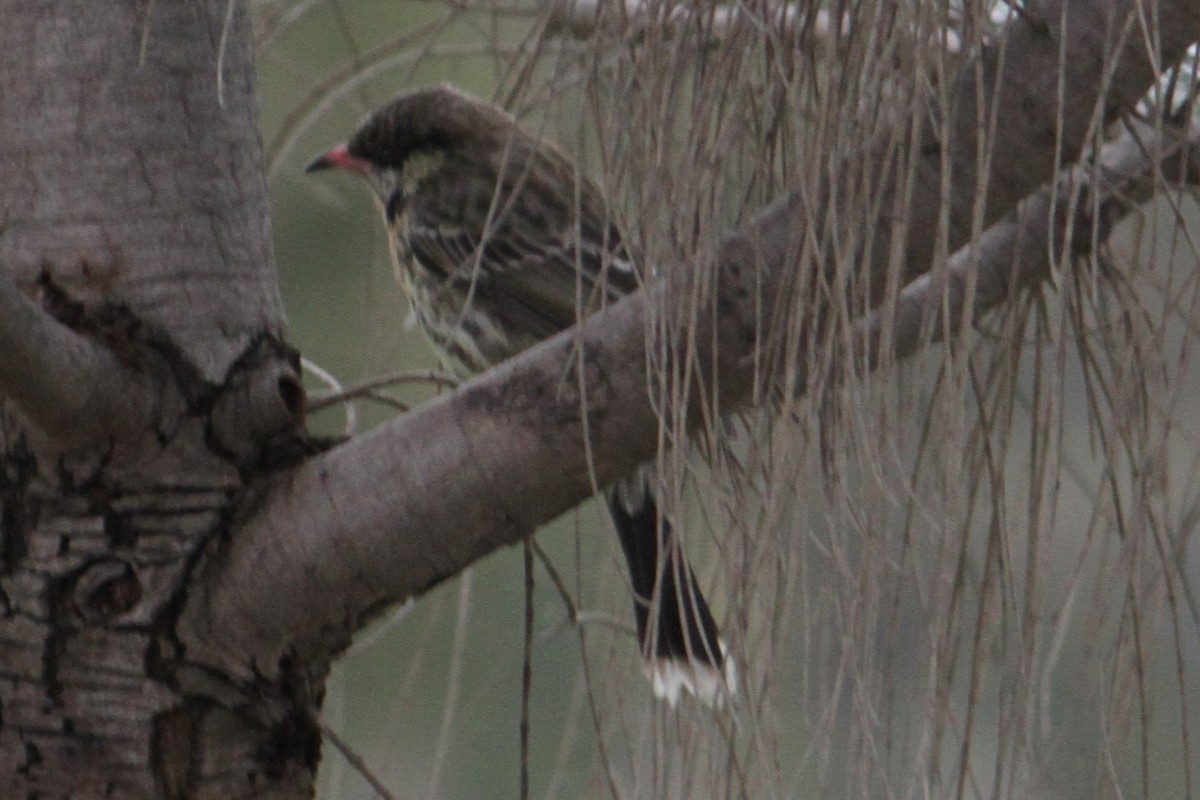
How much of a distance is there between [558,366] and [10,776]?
0.69m

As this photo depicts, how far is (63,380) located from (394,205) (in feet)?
6.36

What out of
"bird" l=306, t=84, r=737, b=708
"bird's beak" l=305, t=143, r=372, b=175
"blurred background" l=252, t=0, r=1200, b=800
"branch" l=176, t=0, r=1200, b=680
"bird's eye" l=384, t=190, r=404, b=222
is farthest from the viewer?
"bird's beak" l=305, t=143, r=372, b=175

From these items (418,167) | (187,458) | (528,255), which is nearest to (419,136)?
(418,167)

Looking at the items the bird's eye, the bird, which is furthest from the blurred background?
the bird's eye

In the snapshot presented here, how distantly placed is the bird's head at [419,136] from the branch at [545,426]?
1857 millimetres

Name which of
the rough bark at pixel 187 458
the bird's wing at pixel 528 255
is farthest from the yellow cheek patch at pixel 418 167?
the rough bark at pixel 187 458

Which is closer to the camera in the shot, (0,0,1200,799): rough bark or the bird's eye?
(0,0,1200,799): rough bark

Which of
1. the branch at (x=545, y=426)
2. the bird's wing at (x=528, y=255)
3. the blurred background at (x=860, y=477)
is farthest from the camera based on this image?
the bird's wing at (x=528, y=255)

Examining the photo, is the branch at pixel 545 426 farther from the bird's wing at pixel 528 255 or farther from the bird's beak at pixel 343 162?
the bird's beak at pixel 343 162

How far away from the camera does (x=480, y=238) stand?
9.84ft

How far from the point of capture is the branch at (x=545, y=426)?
1.44 m

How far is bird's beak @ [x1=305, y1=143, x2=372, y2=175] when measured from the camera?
145 inches

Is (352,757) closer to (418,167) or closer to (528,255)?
(528,255)

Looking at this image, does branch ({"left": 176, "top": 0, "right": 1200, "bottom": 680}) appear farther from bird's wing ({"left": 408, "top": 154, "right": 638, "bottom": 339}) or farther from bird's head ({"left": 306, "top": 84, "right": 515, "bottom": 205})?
bird's head ({"left": 306, "top": 84, "right": 515, "bottom": 205})
